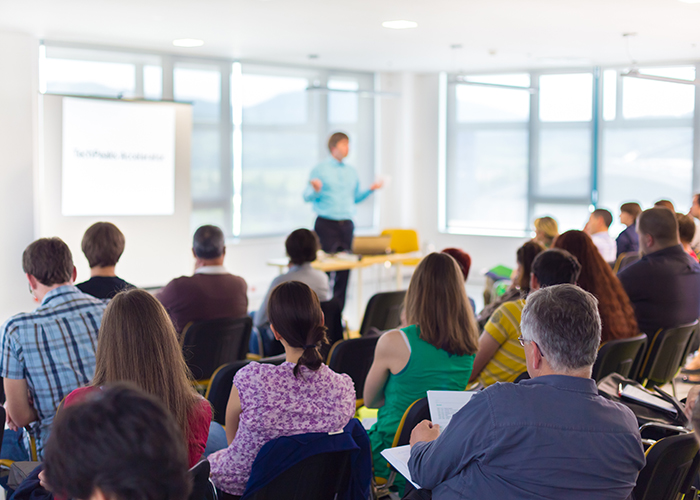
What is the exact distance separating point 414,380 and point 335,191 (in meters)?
5.12

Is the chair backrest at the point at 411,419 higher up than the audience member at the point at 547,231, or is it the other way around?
the audience member at the point at 547,231

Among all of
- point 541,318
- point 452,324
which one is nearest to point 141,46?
point 452,324

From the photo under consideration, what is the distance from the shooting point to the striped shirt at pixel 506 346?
2.94 meters

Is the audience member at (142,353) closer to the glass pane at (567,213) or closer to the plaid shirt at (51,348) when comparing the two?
the plaid shirt at (51,348)

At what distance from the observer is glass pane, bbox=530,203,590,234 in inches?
374

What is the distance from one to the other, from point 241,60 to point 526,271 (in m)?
6.00

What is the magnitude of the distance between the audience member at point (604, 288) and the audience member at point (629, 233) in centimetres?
304

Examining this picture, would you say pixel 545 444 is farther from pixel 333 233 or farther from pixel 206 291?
pixel 333 233

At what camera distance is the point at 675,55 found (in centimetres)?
816

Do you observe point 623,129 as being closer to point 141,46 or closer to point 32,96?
point 141,46

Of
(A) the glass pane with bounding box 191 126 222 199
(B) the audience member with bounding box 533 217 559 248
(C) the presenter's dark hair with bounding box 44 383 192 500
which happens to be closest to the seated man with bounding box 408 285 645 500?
(C) the presenter's dark hair with bounding box 44 383 192 500

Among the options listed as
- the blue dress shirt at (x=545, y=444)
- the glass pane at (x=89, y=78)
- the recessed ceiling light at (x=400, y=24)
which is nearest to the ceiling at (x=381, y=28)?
the recessed ceiling light at (x=400, y=24)

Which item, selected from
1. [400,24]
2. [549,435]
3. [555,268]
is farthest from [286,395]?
[400,24]

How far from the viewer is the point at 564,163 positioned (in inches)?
378
